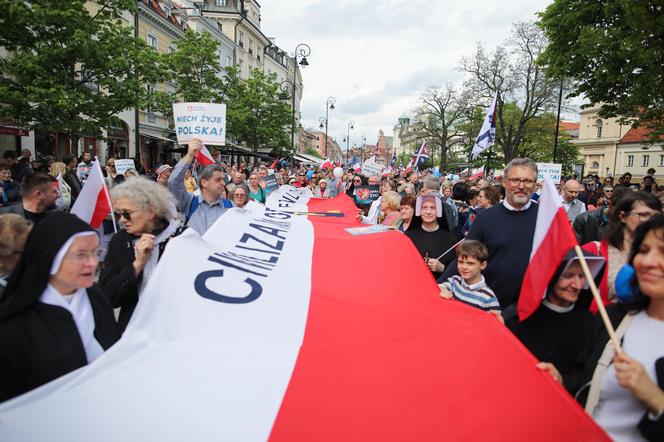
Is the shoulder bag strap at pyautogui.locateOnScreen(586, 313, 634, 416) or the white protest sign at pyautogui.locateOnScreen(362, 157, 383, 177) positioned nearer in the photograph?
the shoulder bag strap at pyautogui.locateOnScreen(586, 313, 634, 416)

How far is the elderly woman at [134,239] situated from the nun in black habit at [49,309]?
582 mm

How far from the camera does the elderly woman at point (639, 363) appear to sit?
169 cm

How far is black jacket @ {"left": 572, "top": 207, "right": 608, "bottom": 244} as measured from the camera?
17.2ft

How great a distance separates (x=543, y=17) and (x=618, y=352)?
64.8 ft

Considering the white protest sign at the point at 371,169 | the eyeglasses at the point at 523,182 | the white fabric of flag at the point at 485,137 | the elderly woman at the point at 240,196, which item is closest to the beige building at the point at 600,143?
the white protest sign at the point at 371,169

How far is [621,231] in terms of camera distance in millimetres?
3568

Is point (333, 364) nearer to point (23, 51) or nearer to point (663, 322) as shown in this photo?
point (663, 322)

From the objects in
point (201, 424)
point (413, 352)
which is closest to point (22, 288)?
point (201, 424)

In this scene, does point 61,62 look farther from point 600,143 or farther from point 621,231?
point 600,143

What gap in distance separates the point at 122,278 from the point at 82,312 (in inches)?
24.5

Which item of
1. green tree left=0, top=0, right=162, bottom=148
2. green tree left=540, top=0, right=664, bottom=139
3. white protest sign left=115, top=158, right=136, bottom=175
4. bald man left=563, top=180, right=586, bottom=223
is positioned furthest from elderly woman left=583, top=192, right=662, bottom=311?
green tree left=0, top=0, right=162, bottom=148

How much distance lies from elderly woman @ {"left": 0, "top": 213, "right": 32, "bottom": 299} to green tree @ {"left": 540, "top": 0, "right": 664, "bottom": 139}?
1403 cm

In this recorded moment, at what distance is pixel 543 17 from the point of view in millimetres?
18203

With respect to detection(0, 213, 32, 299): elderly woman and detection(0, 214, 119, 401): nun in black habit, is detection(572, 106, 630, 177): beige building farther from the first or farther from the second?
detection(0, 214, 119, 401): nun in black habit
